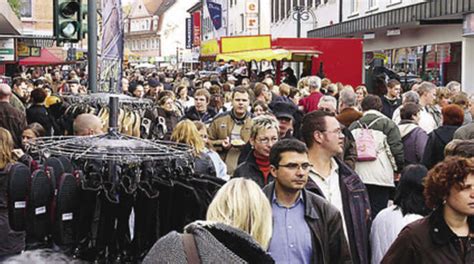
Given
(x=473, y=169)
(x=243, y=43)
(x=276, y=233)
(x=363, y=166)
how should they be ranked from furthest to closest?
(x=243, y=43) → (x=363, y=166) → (x=276, y=233) → (x=473, y=169)

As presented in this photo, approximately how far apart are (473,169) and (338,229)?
971 millimetres

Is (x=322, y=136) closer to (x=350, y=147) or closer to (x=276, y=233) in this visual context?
(x=276, y=233)

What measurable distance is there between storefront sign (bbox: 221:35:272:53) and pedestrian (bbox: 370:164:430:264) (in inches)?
738

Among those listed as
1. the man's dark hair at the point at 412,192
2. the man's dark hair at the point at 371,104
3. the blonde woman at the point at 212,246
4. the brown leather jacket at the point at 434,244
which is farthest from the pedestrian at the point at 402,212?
the man's dark hair at the point at 371,104

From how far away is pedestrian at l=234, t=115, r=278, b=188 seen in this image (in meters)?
6.63

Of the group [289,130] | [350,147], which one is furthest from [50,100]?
[350,147]

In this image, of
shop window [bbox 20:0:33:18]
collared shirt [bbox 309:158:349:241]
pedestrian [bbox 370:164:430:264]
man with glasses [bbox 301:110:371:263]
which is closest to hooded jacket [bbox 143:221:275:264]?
man with glasses [bbox 301:110:371:263]

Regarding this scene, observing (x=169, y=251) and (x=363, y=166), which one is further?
(x=363, y=166)

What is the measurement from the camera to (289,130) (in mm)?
9266

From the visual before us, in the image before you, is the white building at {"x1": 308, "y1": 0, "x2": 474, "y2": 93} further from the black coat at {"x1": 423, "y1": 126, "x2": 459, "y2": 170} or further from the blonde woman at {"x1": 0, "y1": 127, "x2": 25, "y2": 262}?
the blonde woman at {"x1": 0, "y1": 127, "x2": 25, "y2": 262}

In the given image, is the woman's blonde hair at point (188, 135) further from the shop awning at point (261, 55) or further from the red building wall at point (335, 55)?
the red building wall at point (335, 55)

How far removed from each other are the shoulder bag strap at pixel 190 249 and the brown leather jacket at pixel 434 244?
6.71 feet

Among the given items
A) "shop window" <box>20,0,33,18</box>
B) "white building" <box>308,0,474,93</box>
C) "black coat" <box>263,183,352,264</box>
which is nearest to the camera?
"black coat" <box>263,183,352,264</box>

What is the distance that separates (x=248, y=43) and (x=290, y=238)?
20.0 m
